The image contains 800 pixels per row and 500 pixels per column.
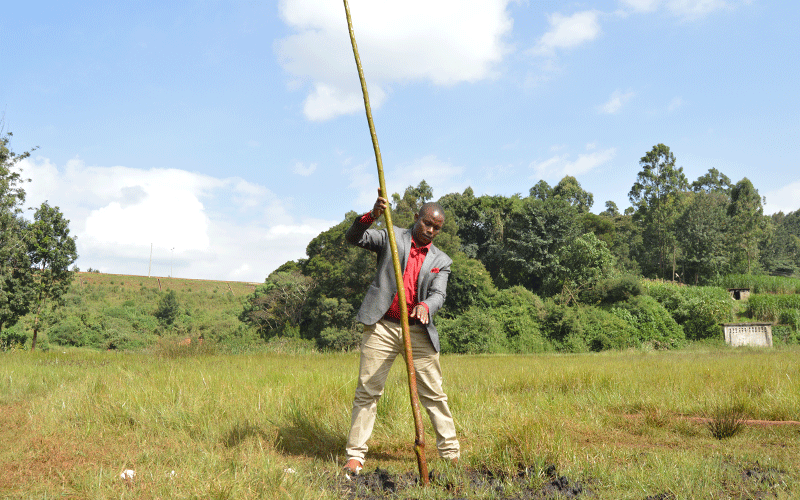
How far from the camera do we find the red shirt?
154 inches

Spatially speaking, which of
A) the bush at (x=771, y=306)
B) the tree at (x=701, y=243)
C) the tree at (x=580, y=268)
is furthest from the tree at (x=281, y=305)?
the tree at (x=701, y=243)

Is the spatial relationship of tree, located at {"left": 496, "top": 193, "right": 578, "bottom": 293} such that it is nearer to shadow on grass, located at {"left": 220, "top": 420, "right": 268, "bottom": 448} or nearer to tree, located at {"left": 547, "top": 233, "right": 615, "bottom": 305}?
tree, located at {"left": 547, "top": 233, "right": 615, "bottom": 305}

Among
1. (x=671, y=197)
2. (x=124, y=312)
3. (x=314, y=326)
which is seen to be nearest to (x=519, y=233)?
(x=314, y=326)

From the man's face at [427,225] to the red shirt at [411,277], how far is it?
0.09m

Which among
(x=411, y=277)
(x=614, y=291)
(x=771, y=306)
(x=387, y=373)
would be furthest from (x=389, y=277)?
(x=771, y=306)

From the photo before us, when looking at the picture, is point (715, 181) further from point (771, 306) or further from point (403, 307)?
point (403, 307)

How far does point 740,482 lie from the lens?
343 centimetres

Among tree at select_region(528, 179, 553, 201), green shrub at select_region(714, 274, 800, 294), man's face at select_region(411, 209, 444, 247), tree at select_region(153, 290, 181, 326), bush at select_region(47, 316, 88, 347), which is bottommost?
bush at select_region(47, 316, 88, 347)

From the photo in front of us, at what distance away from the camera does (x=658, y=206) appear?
150 feet

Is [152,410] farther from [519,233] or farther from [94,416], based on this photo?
[519,233]

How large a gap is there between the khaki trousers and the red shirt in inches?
4.9

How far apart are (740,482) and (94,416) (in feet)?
19.7

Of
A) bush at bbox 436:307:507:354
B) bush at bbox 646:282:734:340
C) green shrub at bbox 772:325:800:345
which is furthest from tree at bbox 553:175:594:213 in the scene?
bush at bbox 436:307:507:354

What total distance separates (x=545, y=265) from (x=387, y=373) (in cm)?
3303
